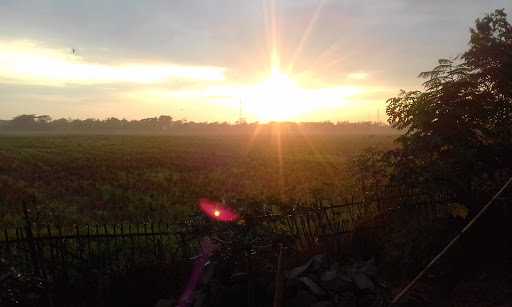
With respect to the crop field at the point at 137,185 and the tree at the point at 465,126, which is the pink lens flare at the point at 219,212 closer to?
the crop field at the point at 137,185

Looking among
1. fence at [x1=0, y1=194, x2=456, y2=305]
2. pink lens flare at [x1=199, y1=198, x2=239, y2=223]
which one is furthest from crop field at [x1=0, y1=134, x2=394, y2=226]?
fence at [x1=0, y1=194, x2=456, y2=305]

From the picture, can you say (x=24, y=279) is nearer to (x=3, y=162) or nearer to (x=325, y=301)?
(x=325, y=301)

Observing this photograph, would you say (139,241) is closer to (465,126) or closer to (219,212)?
(219,212)

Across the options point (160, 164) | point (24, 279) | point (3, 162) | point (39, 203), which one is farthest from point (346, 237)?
point (3, 162)

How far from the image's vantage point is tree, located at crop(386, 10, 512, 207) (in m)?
8.70

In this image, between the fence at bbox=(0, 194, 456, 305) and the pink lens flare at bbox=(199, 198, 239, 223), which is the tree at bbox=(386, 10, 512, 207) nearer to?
the fence at bbox=(0, 194, 456, 305)

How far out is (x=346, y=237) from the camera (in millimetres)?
10203

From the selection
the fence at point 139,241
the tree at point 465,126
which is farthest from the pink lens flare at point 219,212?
the tree at point 465,126

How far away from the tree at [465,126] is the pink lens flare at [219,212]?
10.7ft

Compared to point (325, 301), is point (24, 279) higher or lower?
higher

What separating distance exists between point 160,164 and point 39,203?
21.3 meters

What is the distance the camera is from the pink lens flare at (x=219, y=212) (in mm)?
7848

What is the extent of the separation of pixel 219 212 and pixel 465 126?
474 centimetres

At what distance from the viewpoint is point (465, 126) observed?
893cm
